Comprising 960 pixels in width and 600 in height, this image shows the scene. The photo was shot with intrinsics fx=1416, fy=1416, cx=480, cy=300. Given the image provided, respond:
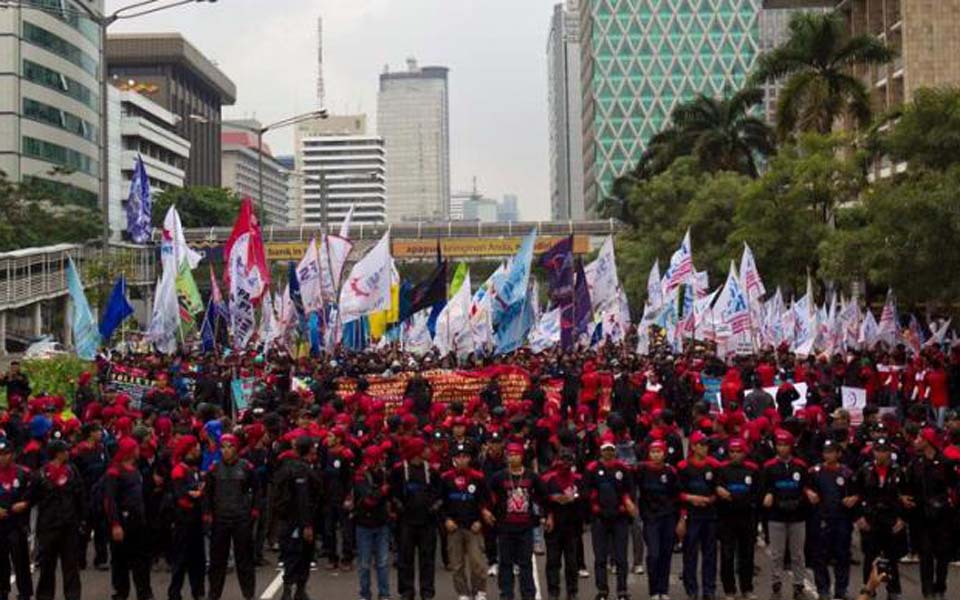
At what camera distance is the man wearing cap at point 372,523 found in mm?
12430

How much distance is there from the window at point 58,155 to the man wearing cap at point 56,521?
67.3 metres

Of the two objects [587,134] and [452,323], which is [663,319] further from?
[587,134]

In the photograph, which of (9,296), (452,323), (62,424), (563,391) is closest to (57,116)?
(9,296)

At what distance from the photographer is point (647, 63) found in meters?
159

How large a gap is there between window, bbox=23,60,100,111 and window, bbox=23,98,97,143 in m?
1.12

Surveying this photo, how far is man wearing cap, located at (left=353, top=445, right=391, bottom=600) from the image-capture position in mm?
12430

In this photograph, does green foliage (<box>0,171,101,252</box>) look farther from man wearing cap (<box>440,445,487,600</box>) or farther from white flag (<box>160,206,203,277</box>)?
man wearing cap (<box>440,445,487,600</box>)

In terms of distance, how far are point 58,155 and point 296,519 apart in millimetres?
71481

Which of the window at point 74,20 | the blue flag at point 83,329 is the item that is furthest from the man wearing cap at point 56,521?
the window at point 74,20

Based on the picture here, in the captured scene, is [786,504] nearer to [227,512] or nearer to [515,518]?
[515,518]

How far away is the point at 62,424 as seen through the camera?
1560 cm

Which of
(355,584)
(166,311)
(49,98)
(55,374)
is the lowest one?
(355,584)

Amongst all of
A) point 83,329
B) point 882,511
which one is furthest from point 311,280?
point 882,511

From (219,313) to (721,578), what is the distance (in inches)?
729
